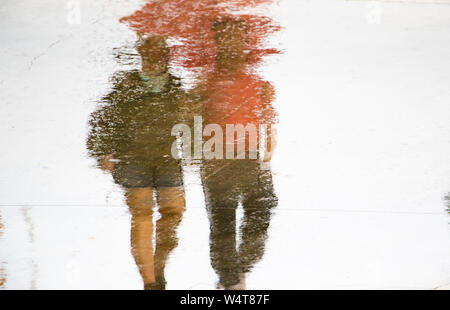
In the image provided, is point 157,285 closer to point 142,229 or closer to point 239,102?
point 142,229

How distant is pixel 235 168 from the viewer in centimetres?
447

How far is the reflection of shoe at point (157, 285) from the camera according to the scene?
10.9ft

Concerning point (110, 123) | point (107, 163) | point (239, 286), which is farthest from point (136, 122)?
point (239, 286)

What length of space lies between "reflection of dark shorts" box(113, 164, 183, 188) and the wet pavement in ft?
0.04

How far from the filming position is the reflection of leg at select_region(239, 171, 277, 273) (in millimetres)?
3600

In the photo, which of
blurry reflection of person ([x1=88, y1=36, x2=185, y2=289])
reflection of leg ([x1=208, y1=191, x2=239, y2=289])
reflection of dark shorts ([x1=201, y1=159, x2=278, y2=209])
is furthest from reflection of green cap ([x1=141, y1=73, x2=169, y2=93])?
reflection of leg ([x1=208, y1=191, x2=239, y2=289])

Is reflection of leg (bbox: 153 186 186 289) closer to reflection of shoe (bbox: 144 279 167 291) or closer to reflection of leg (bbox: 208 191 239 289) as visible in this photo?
reflection of shoe (bbox: 144 279 167 291)

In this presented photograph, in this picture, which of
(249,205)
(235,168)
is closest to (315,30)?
(235,168)

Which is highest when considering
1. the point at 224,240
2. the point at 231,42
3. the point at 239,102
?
the point at 231,42

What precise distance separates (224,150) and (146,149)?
1.79ft

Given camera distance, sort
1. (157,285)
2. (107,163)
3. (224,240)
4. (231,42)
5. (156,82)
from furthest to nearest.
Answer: (231,42)
(156,82)
(107,163)
(224,240)
(157,285)

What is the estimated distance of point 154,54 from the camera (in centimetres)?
625
